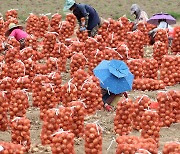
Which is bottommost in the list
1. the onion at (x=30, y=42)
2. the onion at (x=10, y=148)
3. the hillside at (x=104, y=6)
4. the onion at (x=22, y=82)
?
the hillside at (x=104, y=6)

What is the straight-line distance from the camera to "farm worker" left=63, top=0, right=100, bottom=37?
945 centimetres

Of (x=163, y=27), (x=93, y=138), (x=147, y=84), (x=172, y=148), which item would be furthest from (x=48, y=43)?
(x=172, y=148)

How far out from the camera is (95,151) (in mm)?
4891

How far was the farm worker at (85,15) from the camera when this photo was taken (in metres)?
9.45

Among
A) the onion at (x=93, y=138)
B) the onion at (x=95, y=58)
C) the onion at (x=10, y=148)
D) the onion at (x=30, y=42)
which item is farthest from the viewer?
the onion at (x=30, y=42)

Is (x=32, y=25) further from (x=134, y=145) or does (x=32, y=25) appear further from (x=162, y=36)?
(x=134, y=145)

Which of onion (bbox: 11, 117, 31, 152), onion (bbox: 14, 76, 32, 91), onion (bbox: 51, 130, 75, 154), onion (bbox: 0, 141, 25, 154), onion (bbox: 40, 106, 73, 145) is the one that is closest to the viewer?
onion (bbox: 0, 141, 25, 154)

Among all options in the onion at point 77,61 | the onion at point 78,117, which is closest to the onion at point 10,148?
the onion at point 78,117

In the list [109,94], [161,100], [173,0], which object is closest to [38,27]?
[109,94]

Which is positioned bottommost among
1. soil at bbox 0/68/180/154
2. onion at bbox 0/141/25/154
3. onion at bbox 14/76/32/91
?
soil at bbox 0/68/180/154

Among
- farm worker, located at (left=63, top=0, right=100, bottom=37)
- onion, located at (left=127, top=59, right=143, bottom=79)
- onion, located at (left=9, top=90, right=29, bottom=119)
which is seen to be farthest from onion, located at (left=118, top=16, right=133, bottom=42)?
onion, located at (left=9, top=90, right=29, bottom=119)

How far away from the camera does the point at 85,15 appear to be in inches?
376

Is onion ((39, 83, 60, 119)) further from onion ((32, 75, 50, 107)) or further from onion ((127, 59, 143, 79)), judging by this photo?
onion ((127, 59, 143, 79))

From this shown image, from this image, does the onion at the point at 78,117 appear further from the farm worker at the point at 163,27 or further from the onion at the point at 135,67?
the farm worker at the point at 163,27
